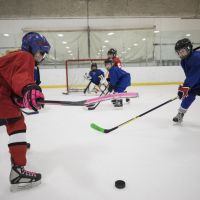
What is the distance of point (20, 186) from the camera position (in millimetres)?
1193

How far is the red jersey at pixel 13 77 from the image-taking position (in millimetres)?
1041

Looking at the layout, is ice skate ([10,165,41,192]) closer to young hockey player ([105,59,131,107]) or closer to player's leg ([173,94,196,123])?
player's leg ([173,94,196,123])

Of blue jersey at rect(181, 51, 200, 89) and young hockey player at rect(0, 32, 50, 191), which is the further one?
blue jersey at rect(181, 51, 200, 89)

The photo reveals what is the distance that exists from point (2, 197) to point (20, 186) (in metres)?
0.10

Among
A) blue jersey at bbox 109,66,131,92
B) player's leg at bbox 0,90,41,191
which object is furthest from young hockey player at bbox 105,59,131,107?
player's leg at bbox 0,90,41,191

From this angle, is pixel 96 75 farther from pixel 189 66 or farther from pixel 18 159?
pixel 18 159

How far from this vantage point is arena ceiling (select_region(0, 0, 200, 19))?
7.97 m

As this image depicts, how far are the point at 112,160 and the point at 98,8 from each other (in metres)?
7.61

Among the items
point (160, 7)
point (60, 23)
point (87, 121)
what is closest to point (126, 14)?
point (160, 7)

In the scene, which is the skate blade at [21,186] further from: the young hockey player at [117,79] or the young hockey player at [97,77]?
the young hockey player at [97,77]

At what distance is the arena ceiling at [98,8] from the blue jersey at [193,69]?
6.49 metres

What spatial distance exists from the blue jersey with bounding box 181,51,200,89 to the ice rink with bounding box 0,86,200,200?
459mm

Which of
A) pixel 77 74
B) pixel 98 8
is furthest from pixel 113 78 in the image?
pixel 98 8

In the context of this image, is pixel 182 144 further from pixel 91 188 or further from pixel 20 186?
pixel 20 186
